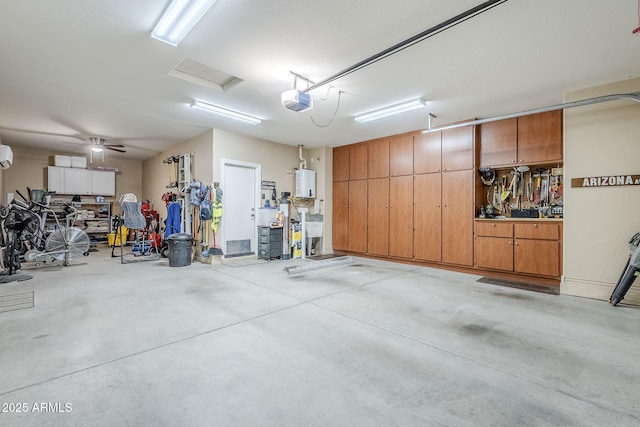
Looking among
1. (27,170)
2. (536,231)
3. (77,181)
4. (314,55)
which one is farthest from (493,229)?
(27,170)

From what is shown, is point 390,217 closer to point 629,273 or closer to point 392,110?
point 392,110

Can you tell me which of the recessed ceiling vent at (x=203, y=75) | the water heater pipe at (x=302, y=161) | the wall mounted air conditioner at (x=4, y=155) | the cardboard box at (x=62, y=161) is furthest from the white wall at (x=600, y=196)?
the cardboard box at (x=62, y=161)

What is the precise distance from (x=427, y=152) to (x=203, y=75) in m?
4.55

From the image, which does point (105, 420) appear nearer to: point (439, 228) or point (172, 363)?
point (172, 363)

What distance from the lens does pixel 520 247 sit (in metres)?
4.82

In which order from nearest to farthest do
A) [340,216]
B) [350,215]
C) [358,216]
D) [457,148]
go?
[457,148] < [358,216] < [350,215] < [340,216]

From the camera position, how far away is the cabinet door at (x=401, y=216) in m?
6.31

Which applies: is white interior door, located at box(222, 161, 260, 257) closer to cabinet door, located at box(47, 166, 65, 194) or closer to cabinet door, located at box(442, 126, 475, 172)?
cabinet door, located at box(442, 126, 475, 172)

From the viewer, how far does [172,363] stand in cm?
213

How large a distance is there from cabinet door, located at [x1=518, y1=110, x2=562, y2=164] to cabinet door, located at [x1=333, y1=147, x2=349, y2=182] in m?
3.88

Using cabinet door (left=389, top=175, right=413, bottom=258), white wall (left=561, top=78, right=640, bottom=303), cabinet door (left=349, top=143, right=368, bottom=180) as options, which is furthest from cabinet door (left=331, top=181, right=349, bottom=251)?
white wall (left=561, top=78, right=640, bottom=303)

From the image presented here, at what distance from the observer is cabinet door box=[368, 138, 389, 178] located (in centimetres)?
679

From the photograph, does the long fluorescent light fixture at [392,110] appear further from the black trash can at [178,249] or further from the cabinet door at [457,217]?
the black trash can at [178,249]

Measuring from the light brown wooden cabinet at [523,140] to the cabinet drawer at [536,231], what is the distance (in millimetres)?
1101
